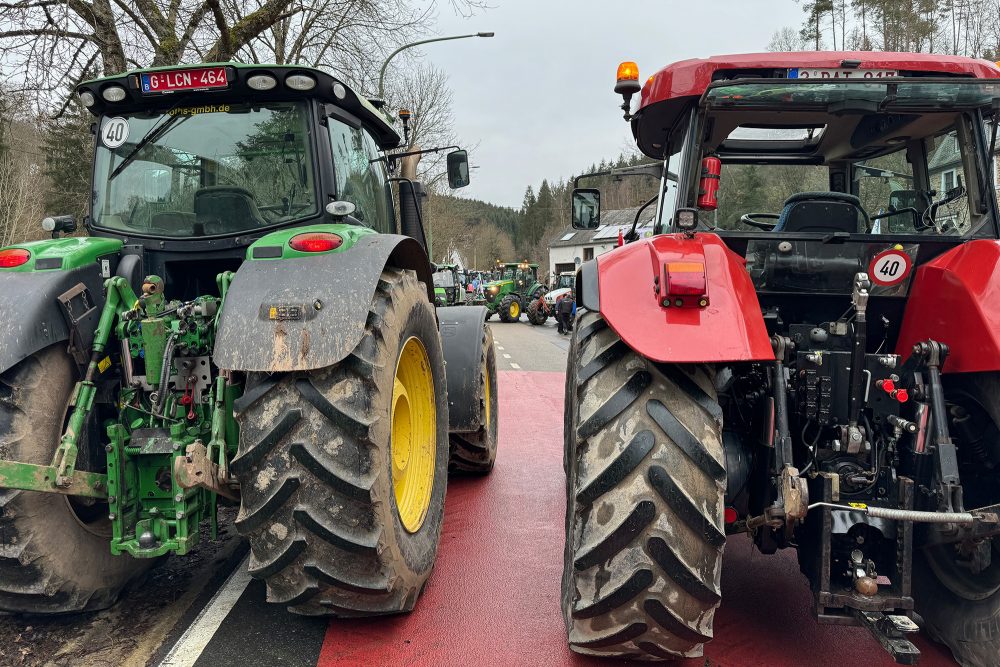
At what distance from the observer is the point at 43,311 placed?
2752 mm

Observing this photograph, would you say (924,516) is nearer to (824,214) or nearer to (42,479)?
(824,214)

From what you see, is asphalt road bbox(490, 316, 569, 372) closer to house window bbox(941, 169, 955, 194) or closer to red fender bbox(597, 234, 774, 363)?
house window bbox(941, 169, 955, 194)

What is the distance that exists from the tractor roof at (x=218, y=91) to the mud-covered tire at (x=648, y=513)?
2.27m

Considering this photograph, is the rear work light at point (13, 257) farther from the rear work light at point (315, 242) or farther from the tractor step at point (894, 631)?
the tractor step at point (894, 631)

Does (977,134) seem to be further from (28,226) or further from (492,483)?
(28,226)

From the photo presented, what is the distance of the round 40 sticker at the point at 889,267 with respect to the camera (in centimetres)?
283

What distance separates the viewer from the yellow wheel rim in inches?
134

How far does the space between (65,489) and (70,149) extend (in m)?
31.1

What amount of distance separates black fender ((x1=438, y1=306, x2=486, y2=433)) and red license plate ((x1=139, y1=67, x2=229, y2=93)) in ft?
7.15

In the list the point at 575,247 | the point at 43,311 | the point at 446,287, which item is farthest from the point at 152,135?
the point at 575,247

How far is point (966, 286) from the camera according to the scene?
2502 mm

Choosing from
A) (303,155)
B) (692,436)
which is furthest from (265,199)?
(692,436)

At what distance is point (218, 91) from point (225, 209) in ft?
1.94

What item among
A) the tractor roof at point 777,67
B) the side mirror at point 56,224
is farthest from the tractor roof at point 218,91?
the tractor roof at point 777,67
